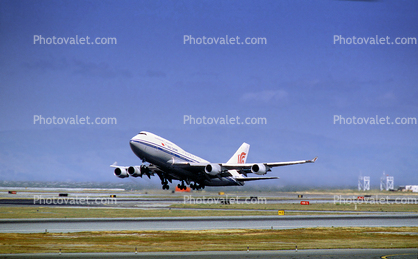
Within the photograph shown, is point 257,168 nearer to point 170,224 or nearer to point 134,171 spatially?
point 170,224

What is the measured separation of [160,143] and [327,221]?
3015cm

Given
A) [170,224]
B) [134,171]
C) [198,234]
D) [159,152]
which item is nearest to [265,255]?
[198,234]

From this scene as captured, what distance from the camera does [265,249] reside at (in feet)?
134

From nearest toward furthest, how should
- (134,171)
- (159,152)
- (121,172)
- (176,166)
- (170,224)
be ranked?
(170,224) < (159,152) < (176,166) < (134,171) < (121,172)

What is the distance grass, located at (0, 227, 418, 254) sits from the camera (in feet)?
135

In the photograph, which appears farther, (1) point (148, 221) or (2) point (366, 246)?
(1) point (148, 221)

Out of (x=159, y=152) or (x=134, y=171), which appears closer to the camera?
(x=159, y=152)

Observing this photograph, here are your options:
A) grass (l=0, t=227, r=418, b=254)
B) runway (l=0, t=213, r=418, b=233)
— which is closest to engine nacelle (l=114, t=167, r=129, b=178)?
runway (l=0, t=213, r=418, b=233)

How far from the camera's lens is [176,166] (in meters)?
68.9

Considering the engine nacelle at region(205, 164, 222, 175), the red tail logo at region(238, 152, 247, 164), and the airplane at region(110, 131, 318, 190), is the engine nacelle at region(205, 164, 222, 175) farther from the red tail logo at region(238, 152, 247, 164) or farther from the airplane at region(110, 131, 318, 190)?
the red tail logo at region(238, 152, 247, 164)

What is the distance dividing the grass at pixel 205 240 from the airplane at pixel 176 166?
15370mm

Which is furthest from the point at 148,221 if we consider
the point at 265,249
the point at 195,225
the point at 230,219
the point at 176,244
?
the point at 265,249

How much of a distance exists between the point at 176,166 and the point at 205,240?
78.7ft

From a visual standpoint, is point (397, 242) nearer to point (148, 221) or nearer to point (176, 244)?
point (176, 244)
